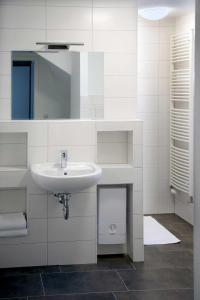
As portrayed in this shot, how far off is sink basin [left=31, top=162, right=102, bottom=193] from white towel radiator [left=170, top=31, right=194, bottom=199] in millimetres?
1639

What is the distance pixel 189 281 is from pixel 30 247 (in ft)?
4.45

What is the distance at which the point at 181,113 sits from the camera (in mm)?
5840

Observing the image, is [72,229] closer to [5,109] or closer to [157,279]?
[157,279]

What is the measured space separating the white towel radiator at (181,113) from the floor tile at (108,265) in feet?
4.52

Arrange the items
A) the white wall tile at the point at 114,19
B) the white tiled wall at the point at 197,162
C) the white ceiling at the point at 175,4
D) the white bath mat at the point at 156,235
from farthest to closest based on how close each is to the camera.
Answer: the white bath mat at the point at 156,235 < the white ceiling at the point at 175,4 < the white wall tile at the point at 114,19 < the white tiled wall at the point at 197,162

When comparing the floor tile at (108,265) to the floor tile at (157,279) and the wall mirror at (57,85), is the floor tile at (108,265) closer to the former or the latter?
the floor tile at (157,279)

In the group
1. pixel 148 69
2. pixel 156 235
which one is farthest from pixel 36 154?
pixel 148 69

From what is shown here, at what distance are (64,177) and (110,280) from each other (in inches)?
36.2

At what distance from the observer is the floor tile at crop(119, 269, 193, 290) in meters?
3.99

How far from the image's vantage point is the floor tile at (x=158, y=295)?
3760mm

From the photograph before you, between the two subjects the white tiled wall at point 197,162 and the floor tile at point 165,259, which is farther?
the floor tile at point 165,259

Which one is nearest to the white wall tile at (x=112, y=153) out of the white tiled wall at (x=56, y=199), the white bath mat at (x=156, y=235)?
the white tiled wall at (x=56, y=199)

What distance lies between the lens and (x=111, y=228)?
4691 mm

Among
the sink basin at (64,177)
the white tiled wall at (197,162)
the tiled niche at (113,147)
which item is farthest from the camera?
the tiled niche at (113,147)
